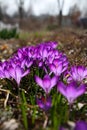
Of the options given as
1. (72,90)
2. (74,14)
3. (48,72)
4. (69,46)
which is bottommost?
(72,90)

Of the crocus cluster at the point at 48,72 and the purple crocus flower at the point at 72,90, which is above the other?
the crocus cluster at the point at 48,72

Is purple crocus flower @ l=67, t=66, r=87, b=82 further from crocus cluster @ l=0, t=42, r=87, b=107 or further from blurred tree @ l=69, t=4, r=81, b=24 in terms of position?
blurred tree @ l=69, t=4, r=81, b=24

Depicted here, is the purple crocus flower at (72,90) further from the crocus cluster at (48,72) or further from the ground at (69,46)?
the ground at (69,46)

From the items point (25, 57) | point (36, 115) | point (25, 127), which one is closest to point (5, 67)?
point (25, 57)

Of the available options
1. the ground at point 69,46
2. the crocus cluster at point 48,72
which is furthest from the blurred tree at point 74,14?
the crocus cluster at point 48,72

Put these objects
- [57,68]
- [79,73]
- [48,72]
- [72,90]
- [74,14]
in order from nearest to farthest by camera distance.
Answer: [72,90] < [79,73] < [57,68] < [48,72] < [74,14]

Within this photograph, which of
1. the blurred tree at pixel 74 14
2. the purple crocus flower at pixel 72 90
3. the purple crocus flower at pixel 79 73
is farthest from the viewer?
the blurred tree at pixel 74 14

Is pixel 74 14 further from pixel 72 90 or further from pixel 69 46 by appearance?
pixel 72 90

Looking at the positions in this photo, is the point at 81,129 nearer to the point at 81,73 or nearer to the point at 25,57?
the point at 81,73

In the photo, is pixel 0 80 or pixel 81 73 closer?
pixel 81 73

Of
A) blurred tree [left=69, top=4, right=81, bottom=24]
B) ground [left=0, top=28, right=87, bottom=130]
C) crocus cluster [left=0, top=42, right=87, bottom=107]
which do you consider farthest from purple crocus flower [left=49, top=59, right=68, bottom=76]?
blurred tree [left=69, top=4, right=81, bottom=24]

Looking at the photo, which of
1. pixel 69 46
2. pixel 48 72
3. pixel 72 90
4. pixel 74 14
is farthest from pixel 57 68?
pixel 74 14
